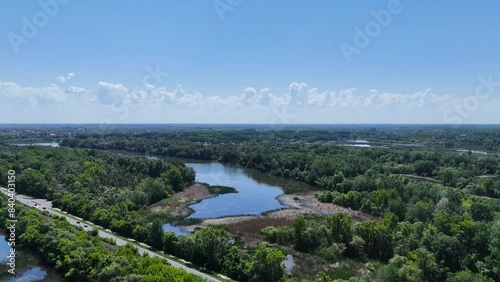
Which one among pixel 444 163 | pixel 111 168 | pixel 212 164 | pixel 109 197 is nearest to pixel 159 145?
pixel 212 164

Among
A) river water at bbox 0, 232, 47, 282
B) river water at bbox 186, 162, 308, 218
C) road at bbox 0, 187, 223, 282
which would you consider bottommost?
river water at bbox 186, 162, 308, 218

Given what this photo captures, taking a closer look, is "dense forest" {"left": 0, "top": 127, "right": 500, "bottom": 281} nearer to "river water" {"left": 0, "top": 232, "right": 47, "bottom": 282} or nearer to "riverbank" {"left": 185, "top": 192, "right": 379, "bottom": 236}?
"riverbank" {"left": 185, "top": 192, "right": 379, "bottom": 236}

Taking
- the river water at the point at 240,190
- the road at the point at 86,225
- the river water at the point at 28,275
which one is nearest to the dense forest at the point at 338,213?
the road at the point at 86,225

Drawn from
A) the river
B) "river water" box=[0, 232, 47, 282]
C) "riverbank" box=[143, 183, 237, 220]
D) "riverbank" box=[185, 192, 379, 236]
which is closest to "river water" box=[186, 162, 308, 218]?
"riverbank" box=[143, 183, 237, 220]

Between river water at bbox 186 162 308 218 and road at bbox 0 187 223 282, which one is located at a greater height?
road at bbox 0 187 223 282

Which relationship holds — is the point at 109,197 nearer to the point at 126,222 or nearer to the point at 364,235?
the point at 126,222

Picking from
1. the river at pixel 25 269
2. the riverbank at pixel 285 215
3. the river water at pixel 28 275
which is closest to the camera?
the river water at pixel 28 275

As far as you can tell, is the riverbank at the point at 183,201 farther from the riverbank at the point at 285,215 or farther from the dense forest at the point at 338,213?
the riverbank at the point at 285,215

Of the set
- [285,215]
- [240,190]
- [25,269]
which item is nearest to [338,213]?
[285,215]

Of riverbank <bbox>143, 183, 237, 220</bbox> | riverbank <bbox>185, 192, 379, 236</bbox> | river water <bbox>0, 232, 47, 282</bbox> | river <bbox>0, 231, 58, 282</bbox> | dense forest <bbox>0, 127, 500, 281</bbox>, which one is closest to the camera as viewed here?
river water <bbox>0, 232, 47, 282</bbox>
